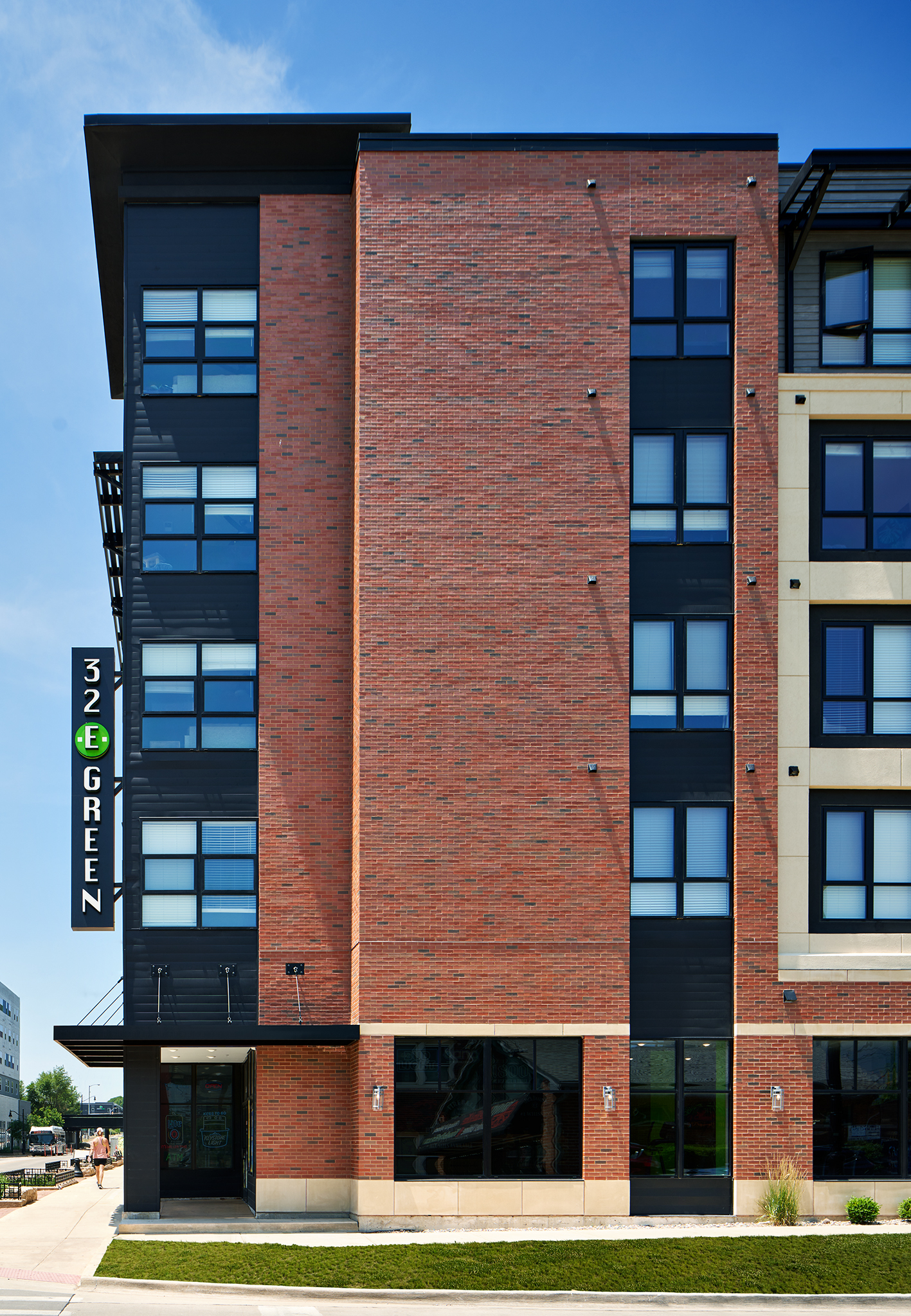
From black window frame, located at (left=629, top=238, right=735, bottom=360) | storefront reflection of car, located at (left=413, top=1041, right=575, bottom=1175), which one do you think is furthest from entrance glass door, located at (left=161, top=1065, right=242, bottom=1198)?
black window frame, located at (left=629, top=238, right=735, bottom=360)

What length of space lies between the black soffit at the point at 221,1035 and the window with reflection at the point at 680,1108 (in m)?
5.25

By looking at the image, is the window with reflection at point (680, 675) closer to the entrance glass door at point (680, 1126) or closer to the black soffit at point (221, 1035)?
the entrance glass door at point (680, 1126)

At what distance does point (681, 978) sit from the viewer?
24.9 m

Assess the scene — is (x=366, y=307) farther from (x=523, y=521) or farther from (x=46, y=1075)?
(x=46, y=1075)

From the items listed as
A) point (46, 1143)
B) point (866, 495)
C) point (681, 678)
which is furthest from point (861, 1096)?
point (46, 1143)

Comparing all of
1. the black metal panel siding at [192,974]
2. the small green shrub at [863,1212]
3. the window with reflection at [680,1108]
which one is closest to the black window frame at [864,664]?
the window with reflection at [680,1108]

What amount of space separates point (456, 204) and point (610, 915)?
44.9ft

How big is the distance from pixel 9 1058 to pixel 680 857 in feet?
456

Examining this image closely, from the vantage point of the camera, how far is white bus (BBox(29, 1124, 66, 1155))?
316ft

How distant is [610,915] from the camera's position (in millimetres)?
24703

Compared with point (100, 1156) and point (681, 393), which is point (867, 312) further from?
point (100, 1156)

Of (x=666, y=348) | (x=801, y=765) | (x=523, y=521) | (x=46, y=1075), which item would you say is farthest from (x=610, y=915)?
(x=46, y=1075)

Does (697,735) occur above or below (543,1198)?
above

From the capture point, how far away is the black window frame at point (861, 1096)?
24.4 metres
